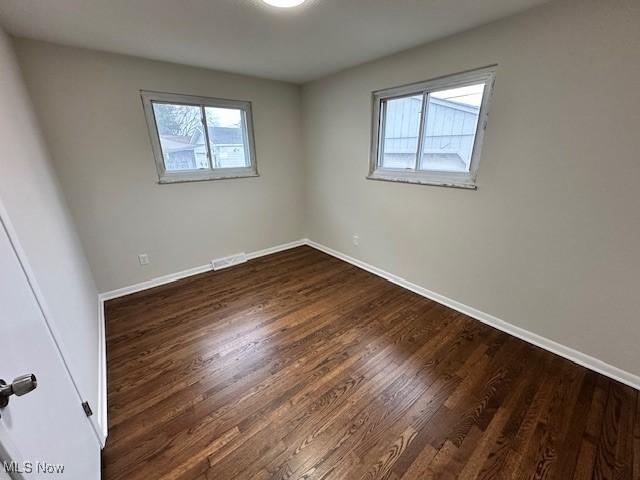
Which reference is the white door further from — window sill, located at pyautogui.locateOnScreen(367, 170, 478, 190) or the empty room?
window sill, located at pyautogui.locateOnScreen(367, 170, 478, 190)

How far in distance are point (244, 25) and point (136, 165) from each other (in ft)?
5.60

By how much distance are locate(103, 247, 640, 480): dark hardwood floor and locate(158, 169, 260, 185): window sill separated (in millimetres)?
1379

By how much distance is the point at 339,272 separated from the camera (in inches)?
128

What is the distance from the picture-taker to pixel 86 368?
4.74 ft

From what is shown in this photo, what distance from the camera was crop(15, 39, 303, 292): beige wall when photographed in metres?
2.23

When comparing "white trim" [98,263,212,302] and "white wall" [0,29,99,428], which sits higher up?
"white wall" [0,29,99,428]

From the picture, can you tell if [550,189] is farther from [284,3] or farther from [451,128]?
[284,3]

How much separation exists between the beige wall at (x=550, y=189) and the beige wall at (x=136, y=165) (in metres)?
1.54

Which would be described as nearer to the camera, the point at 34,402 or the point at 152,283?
the point at 34,402

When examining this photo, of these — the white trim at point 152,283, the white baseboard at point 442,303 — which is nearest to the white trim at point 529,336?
the white baseboard at point 442,303

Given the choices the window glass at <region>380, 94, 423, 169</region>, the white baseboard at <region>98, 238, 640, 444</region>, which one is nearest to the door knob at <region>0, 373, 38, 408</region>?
the white baseboard at <region>98, 238, 640, 444</region>

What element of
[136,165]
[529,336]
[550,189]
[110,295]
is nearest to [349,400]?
[529,336]

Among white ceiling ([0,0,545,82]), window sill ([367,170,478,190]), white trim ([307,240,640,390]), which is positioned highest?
white ceiling ([0,0,545,82])

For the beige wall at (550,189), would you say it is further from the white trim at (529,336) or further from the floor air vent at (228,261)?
the floor air vent at (228,261)
